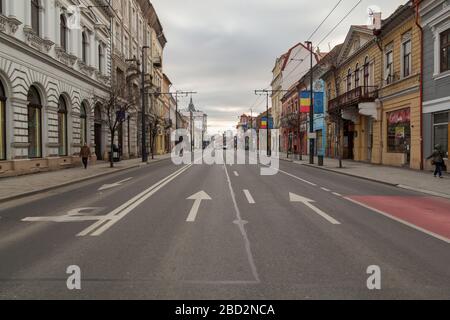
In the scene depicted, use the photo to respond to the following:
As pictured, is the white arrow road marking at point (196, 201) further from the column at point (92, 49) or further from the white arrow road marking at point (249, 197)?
the column at point (92, 49)

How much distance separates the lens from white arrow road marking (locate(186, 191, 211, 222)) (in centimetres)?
826

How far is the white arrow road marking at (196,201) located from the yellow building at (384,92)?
48.5 ft

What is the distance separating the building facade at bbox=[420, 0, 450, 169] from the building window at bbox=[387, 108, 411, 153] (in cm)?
218

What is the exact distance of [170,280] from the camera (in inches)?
173

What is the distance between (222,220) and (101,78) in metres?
27.1

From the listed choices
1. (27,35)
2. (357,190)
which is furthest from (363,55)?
(27,35)

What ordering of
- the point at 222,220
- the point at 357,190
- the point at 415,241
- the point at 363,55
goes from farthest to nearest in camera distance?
the point at 363,55
the point at 357,190
the point at 222,220
the point at 415,241

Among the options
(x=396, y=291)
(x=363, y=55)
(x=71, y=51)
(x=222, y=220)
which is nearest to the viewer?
(x=396, y=291)

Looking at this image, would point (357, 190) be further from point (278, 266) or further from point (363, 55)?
point (363, 55)

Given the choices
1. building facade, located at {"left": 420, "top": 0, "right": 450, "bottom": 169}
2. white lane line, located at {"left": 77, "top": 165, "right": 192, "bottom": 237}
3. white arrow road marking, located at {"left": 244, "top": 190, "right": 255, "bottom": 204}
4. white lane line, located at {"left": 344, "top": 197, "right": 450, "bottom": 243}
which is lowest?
white lane line, located at {"left": 344, "top": 197, "right": 450, "bottom": 243}

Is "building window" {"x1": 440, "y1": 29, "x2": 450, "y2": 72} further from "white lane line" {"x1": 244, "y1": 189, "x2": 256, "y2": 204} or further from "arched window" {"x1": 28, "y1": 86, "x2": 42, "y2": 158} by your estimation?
"arched window" {"x1": 28, "y1": 86, "x2": 42, "y2": 158}

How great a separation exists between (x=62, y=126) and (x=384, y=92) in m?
21.2

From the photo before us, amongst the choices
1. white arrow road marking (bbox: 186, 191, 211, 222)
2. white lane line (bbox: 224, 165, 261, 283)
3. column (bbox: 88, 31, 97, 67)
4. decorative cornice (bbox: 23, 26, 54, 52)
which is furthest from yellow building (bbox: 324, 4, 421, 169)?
column (bbox: 88, 31, 97, 67)
